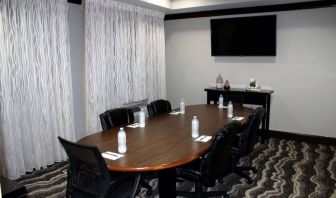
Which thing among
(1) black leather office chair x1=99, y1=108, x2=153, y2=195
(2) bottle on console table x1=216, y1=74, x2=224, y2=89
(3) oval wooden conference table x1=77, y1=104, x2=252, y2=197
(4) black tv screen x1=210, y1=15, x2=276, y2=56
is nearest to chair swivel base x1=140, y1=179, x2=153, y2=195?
(1) black leather office chair x1=99, y1=108, x2=153, y2=195

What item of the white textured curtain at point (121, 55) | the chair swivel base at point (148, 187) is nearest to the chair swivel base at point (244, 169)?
the chair swivel base at point (148, 187)

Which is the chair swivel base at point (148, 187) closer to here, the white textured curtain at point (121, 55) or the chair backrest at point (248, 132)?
the chair backrest at point (248, 132)

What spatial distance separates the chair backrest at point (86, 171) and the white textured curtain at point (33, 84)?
69.0 inches

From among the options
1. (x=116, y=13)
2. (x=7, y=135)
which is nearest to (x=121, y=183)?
(x=7, y=135)

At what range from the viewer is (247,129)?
3.18 m

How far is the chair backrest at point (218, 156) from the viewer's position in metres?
2.49

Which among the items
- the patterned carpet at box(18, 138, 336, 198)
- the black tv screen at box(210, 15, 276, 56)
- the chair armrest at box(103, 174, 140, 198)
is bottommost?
the patterned carpet at box(18, 138, 336, 198)

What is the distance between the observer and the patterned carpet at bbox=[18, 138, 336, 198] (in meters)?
3.28

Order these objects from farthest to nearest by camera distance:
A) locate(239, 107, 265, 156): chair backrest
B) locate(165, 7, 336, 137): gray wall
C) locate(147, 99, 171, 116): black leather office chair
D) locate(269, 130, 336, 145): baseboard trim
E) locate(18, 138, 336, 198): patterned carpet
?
locate(269, 130, 336, 145): baseboard trim
locate(165, 7, 336, 137): gray wall
locate(147, 99, 171, 116): black leather office chair
locate(18, 138, 336, 198): patterned carpet
locate(239, 107, 265, 156): chair backrest

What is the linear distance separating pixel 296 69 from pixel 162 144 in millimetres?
3527

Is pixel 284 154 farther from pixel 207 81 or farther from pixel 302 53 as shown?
pixel 207 81

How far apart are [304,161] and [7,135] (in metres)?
4.04

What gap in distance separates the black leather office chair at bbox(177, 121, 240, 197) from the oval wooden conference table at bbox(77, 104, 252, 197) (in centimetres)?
9

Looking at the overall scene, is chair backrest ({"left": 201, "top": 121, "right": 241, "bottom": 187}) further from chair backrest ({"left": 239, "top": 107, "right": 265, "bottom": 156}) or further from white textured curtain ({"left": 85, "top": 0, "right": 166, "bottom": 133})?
white textured curtain ({"left": 85, "top": 0, "right": 166, "bottom": 133})
